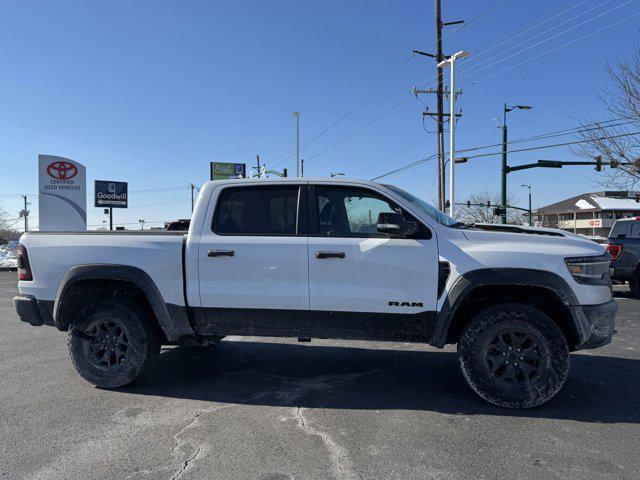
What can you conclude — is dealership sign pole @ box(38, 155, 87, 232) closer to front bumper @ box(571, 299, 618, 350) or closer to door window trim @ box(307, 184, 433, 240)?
door window trim @ box(307, 184, 433, 240)

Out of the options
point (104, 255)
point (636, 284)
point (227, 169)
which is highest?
point (227, 169)

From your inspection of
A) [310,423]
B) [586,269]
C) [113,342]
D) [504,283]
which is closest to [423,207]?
[504,283]

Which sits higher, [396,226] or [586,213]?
[586,213]

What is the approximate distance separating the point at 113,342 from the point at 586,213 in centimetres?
9083

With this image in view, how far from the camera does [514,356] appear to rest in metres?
4.10

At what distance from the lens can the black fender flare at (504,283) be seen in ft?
12.9

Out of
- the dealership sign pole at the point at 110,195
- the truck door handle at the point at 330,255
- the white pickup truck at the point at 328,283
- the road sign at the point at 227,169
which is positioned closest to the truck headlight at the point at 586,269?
the white pickup truck at the point at 328,283

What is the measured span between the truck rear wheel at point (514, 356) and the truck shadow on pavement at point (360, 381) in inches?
6.6

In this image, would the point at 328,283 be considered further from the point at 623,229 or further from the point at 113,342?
the point at 623,229

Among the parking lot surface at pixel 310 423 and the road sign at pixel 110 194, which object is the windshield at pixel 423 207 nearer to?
the parking lot surface at pixel 310 423

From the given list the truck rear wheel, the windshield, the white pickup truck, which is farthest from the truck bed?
the truck rear wheel

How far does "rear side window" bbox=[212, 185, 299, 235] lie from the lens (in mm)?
4496

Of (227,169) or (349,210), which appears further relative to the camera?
(227,169)

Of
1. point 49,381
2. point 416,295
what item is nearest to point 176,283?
point 49,381
